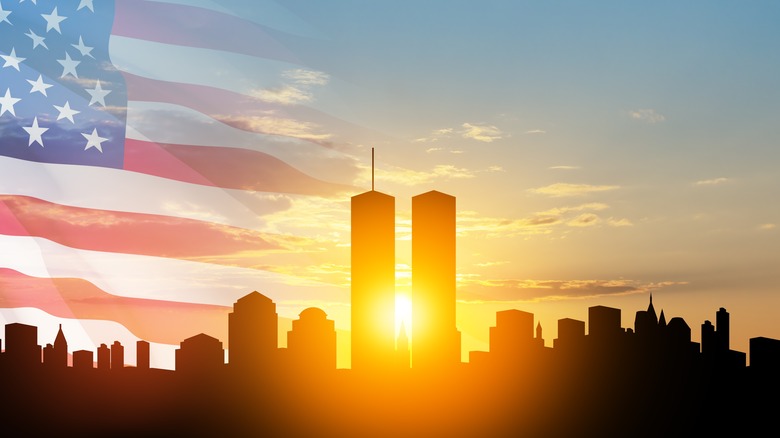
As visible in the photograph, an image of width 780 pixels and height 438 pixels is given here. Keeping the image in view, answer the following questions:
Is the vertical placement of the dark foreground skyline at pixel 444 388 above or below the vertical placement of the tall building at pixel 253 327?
below

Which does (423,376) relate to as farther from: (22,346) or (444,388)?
(22,346)

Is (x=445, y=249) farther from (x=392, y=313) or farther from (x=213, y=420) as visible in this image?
(x=213, y=420)

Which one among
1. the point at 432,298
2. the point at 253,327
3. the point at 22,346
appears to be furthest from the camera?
the point at 22,346

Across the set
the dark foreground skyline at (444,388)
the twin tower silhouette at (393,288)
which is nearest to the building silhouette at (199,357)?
the dark foreground skyline at (444,388)

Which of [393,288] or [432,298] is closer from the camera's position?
[393,288]

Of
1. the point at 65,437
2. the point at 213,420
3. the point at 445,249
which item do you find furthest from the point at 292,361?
the point at 65,437

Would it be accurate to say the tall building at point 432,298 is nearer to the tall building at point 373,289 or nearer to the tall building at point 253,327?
the tall building at point 373,289

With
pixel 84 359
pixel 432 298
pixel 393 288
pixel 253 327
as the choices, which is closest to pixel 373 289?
pixel 393 288
